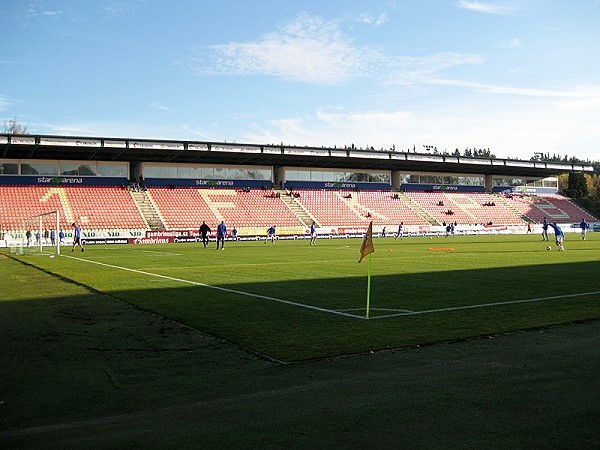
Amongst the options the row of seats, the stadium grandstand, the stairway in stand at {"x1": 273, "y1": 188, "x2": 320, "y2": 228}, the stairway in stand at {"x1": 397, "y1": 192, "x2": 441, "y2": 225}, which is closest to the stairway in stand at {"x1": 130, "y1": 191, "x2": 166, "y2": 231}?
the stadium grandstand

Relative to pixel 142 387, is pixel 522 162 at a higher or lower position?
higher

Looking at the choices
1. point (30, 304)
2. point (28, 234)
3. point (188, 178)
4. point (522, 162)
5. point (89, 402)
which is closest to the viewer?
point (89, 402)

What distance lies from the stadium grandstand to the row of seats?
0.49ft

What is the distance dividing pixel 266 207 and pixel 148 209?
1433cm

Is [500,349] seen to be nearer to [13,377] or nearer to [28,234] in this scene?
[13,377]

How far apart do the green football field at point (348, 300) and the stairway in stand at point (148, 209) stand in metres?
36.2

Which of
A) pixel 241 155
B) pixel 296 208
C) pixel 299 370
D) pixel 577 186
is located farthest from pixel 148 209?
pixel 577 186

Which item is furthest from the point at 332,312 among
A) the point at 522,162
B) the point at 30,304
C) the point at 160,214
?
the point at 522,162

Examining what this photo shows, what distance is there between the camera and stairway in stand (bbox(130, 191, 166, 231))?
2386 inches

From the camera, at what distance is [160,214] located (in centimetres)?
6278

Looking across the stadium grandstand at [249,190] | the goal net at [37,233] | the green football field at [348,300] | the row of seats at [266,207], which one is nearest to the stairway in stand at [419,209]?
the row of seats at [266,207]

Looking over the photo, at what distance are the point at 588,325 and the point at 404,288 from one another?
6.43 metres

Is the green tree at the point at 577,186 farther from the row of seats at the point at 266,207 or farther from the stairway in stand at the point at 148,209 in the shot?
the stairway in stand at the point at 148,209

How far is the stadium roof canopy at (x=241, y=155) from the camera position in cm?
5947
